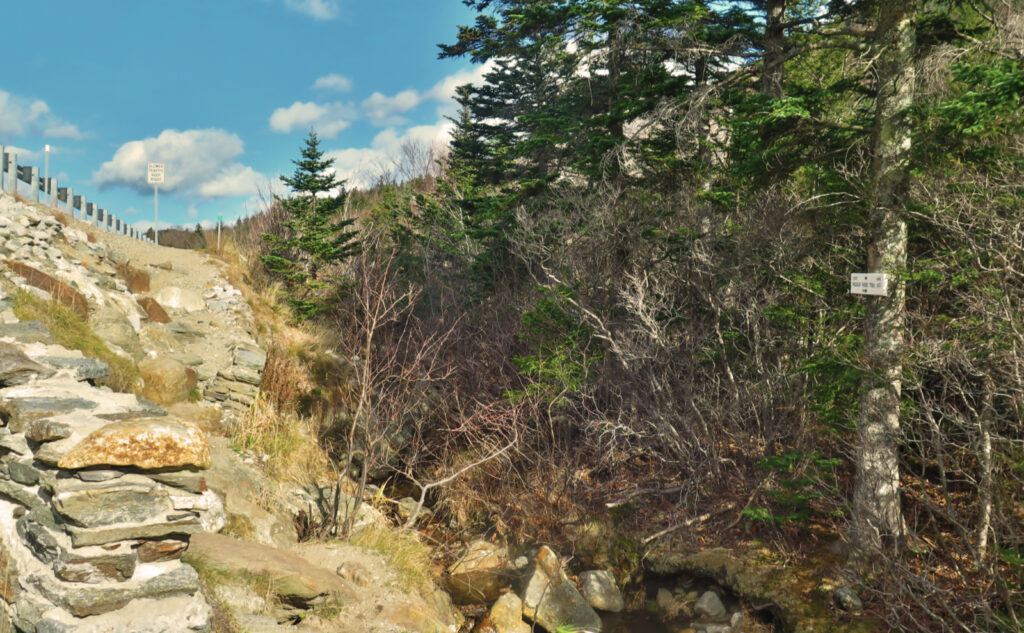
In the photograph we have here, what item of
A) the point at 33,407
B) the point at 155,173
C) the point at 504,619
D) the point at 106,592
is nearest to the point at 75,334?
the point at 33,407

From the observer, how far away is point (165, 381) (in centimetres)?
795

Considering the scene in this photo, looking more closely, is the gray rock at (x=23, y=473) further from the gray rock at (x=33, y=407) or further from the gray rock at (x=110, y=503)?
the gray rock at (x=110, y=503)

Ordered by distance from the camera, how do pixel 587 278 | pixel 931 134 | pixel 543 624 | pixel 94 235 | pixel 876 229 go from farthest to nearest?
1. pixel 94 235
2. pixel 587 278
3. pixel 543 624
4. pixel 876 229
5. pixel 931 134

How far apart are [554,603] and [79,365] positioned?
5540 mm

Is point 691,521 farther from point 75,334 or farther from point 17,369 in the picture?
point 75,334

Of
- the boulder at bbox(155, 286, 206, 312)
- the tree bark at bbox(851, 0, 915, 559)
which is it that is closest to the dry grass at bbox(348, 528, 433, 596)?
the tree bark at bbox(851, 0, 915, 559)

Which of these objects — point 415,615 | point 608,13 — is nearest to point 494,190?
point 608,13

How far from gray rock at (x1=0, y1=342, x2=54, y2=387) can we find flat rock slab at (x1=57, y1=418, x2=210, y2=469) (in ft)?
4.96

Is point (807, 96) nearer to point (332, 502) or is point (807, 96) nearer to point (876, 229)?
point (876, 229)

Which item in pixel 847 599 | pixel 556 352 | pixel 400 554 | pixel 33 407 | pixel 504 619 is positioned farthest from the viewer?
pixel 556 352

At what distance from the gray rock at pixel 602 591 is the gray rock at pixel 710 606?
37.0 inches

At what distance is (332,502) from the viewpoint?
7328 millimetres

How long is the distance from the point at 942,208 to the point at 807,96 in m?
1.67

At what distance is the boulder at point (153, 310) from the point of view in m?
10.1
